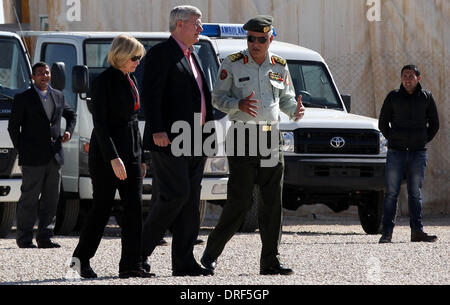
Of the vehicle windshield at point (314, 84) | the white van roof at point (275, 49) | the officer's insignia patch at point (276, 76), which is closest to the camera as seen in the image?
the officer's insignia patch at point (276, 76)

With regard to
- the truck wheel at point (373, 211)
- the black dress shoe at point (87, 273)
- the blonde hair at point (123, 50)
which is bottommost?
the truck wheel at point (373, 211)

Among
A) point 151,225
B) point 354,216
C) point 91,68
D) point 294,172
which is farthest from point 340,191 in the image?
point 151,225

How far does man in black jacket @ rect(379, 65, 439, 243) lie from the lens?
13.1 meters

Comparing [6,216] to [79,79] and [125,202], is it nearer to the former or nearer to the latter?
[79,79]

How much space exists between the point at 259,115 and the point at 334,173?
5101mm

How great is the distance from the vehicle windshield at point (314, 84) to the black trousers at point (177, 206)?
6.17 meters

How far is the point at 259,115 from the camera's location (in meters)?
9.22

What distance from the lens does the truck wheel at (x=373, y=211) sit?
14.9m

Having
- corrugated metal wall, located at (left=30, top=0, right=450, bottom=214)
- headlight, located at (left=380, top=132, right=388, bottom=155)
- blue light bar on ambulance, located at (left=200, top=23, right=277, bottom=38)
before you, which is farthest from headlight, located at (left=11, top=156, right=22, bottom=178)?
corrugated metal wall, located at (left=30, top=0, right=450, bottom=214)

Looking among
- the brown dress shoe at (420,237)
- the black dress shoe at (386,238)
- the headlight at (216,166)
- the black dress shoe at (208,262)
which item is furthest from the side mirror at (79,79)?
the black dress shoe at (208,262)

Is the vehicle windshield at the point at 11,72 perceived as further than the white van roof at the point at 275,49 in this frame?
No

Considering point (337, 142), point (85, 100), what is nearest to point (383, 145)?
point (337, 142)

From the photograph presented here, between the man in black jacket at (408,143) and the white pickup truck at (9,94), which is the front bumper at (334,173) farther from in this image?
the white pickup truck at (9,94)

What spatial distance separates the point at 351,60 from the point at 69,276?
10.4 metres
